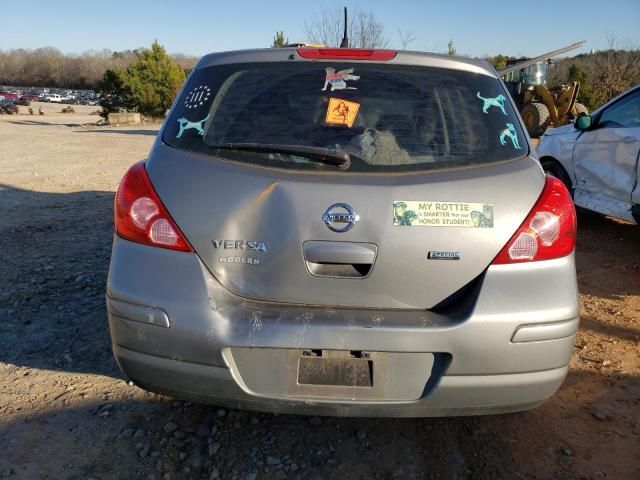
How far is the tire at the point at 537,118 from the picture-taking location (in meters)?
16.9

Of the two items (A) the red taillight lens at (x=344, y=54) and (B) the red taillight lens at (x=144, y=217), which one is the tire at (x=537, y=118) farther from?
(B) the red taillight lens at (x=144, y=217)

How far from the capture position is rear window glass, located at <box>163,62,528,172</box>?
203 cm

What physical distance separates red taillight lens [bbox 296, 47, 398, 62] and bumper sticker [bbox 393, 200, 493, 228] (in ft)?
2.52

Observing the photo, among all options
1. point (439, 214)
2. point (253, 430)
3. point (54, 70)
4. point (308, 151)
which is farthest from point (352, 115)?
point (54, 70)

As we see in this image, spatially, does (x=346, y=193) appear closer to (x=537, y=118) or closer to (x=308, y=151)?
(x=308, y=151)

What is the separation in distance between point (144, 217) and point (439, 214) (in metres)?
1.10

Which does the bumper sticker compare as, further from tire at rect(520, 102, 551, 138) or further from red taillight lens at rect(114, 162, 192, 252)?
tire at rect(520, 102, 551, 138)

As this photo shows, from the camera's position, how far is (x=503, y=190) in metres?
1.93

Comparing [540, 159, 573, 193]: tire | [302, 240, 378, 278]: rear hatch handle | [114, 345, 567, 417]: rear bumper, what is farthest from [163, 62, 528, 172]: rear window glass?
[540, 159, 573, 193]: tire

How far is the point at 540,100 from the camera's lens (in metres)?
18.0

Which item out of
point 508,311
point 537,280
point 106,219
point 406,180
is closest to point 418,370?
point 508,311

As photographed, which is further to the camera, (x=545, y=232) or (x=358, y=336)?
(x=545, y=232)

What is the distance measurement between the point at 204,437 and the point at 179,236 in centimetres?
98

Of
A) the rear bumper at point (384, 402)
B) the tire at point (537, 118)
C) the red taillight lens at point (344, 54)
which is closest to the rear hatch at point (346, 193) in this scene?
the red taillight lens at point (344, 54)
